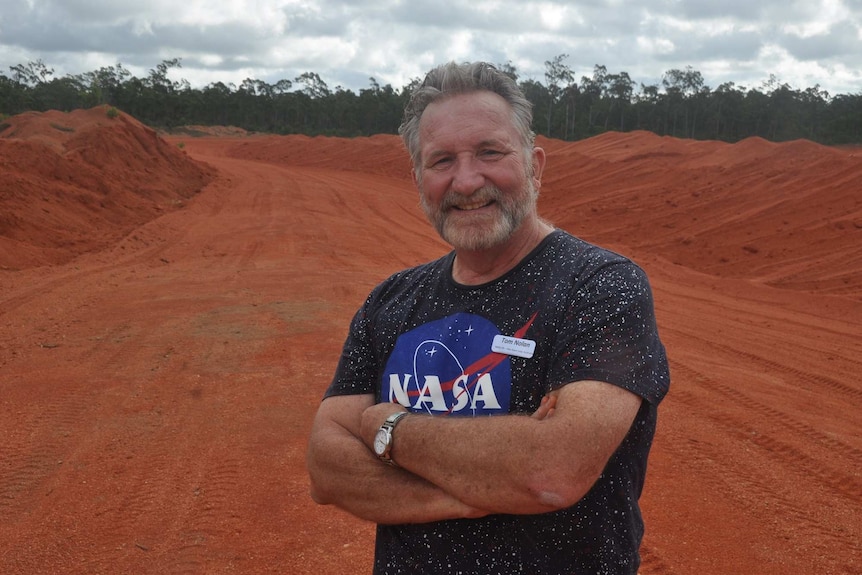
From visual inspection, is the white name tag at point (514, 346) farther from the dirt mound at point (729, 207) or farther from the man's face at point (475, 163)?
the dirt mound at point (729, 207)

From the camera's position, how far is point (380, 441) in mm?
1895

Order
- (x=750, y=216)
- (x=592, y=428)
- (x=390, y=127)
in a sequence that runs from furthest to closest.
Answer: (x=390, y=127) → (x=750, y=216) → (x=592, y=428)

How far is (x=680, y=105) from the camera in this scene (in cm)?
5219

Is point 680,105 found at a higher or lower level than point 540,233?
higher

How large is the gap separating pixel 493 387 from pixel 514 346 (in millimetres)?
119

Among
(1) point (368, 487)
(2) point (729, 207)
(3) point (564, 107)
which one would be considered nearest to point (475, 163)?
(1) point (368, 487)

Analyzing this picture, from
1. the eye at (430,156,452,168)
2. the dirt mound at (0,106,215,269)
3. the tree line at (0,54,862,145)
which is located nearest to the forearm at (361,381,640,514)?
the eye at (430,156,452,168)

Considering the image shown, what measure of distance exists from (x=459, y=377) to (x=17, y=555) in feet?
10.3

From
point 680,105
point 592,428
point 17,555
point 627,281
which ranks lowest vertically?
point 17,555

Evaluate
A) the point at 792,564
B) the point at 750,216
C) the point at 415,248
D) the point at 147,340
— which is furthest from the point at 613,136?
the point at 792,564

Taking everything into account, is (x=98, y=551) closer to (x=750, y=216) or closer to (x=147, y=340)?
(x=147, y=340)

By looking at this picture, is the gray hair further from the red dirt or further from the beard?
the red dirt

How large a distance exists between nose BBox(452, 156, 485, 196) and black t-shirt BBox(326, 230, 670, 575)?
0.90 ft

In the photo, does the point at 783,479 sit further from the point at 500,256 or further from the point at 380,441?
the point at 380,441
